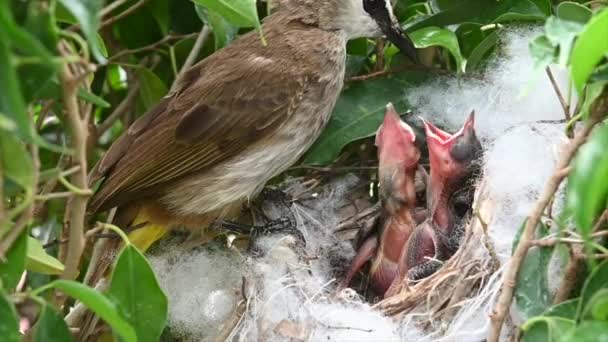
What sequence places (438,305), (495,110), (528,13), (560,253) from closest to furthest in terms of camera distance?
(560,253) → (438,305) → (528,13) → (495,110)

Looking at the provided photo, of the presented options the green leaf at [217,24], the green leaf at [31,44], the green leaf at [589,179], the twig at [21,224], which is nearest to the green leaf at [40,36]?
the green leaf at [31,44]

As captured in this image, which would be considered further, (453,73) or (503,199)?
(453,73)

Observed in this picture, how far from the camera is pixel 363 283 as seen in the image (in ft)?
6.88

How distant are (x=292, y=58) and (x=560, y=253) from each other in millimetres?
948

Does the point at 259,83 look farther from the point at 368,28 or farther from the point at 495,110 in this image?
the point at 495,110

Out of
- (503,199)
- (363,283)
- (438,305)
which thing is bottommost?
(363,283)

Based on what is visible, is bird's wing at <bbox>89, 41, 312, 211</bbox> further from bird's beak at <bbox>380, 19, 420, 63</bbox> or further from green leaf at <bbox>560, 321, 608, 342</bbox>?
green leaf at <bbox>560, 321, 608, 342</bbox>

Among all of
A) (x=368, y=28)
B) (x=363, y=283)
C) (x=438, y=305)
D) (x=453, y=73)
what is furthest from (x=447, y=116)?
(x=438, y=305)

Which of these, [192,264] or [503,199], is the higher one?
[503,199]

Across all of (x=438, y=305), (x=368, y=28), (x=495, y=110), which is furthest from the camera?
(x=368, y=28)

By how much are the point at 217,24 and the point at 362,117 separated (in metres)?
0.41

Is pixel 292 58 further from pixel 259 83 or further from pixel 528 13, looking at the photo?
pixel 528 13

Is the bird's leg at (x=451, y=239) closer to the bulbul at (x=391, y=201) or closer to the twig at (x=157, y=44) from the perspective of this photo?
the bulbul at (x=391, y=201)

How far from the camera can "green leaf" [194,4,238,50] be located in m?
1.89
